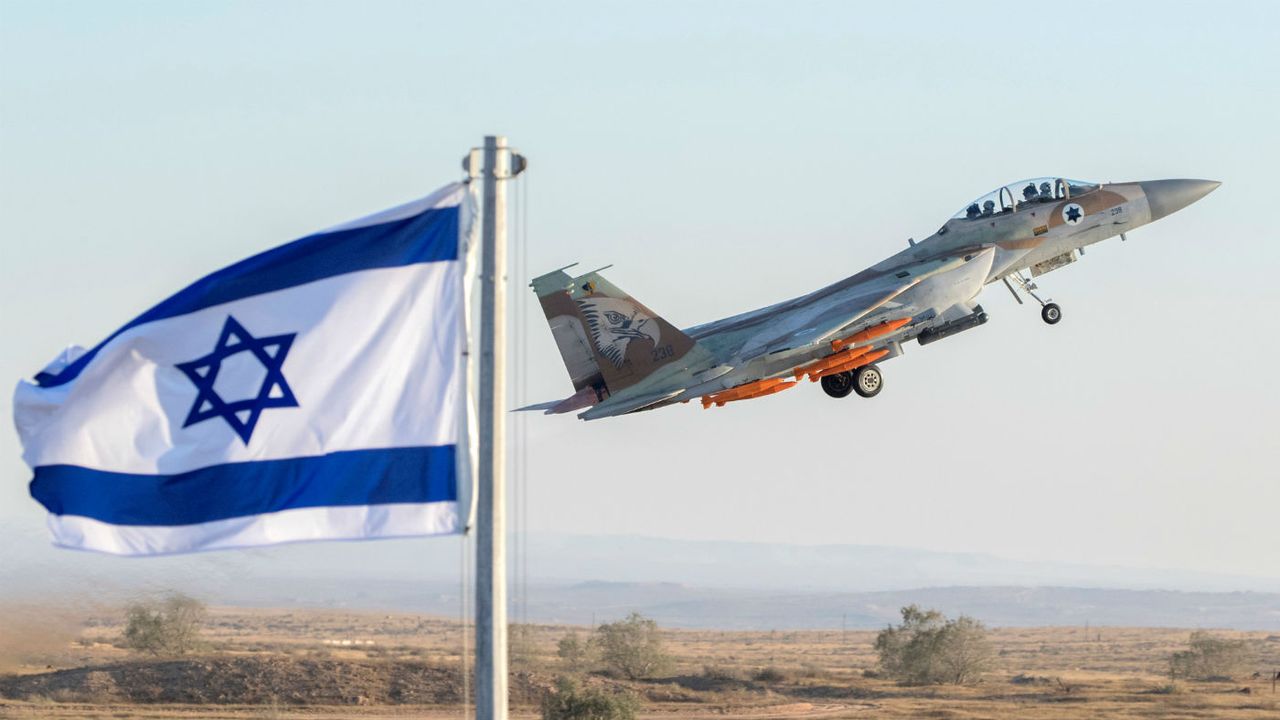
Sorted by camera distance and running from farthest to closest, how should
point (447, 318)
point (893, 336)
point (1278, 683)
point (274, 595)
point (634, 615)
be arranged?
point (274, 595), point (634, 615), point (1278, 683), point (893, 336), point (447, 318)

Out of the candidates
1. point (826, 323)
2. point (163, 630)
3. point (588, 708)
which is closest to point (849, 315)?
point (826, 323)

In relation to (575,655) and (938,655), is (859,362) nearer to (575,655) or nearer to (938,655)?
(938,655)

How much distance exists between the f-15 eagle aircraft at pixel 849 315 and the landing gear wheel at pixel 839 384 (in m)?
0.03

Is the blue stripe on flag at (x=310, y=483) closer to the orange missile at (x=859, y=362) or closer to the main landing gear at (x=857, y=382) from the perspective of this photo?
the orange missile at (x=859, y=362)

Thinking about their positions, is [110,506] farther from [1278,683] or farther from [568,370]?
[1278,683]

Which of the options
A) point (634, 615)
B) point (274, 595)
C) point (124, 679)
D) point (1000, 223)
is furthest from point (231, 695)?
point (274, 595)

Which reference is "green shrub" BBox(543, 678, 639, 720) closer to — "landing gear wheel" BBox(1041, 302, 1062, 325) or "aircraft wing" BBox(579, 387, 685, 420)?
"aircraft wing" BBox(579, 387, 685, 420)

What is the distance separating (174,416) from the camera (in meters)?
12.7

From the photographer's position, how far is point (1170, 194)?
149 feet

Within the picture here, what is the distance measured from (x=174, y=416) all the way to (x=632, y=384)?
32.3 metres

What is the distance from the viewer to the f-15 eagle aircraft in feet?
143

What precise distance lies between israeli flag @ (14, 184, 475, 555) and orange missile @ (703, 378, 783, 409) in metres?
31.7

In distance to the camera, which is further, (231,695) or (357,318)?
(231,695)

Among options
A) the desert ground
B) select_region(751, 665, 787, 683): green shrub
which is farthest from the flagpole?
select_region(751, 665, 787, 683): green shrub
